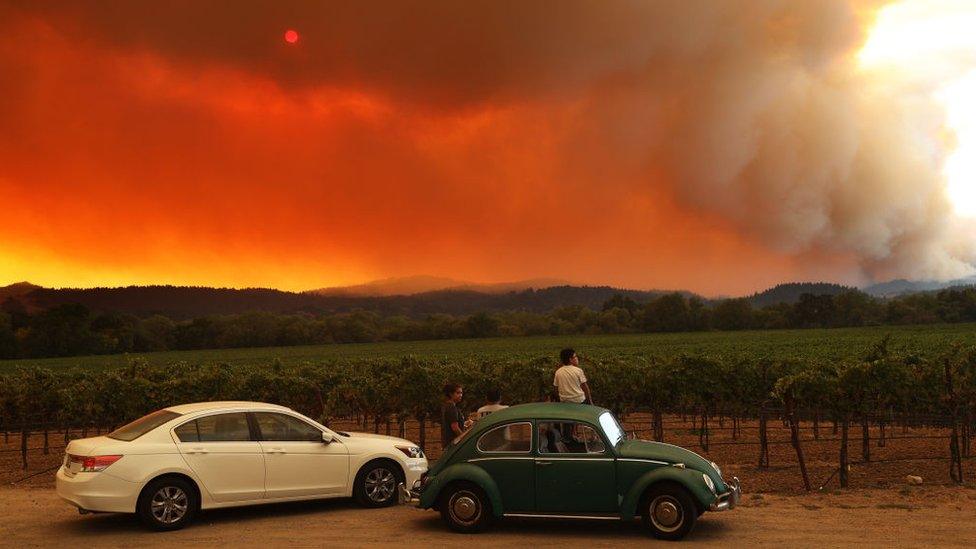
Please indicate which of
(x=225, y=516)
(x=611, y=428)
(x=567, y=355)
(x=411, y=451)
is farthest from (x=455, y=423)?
(x=225, y=516)

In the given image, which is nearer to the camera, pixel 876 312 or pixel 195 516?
pixel 195 516

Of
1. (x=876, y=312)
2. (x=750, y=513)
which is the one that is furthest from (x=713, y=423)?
(x=876, y=312)

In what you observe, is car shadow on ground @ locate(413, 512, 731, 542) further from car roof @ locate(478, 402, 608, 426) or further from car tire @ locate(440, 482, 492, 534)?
car roof @ locate(478, 402, 608, 426)

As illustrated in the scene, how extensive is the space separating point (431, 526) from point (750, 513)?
4906 mm

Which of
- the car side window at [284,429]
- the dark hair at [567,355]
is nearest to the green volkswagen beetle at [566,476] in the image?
the car side window at [284,429]

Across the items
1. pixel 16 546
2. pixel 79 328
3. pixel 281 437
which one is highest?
pixel 79 328

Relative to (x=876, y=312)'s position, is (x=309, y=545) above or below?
below

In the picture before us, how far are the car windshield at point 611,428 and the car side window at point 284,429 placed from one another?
444cm

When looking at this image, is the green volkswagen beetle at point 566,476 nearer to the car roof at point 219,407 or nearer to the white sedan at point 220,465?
the white sedan at point 220,465

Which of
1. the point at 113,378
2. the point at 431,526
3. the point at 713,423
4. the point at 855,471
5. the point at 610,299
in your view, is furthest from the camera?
the point at 610,299

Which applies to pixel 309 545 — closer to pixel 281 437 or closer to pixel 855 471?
pixel 281 437

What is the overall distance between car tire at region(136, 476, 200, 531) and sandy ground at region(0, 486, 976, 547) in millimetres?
186

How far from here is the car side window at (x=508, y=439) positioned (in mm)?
12484

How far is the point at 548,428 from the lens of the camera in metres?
12.4
